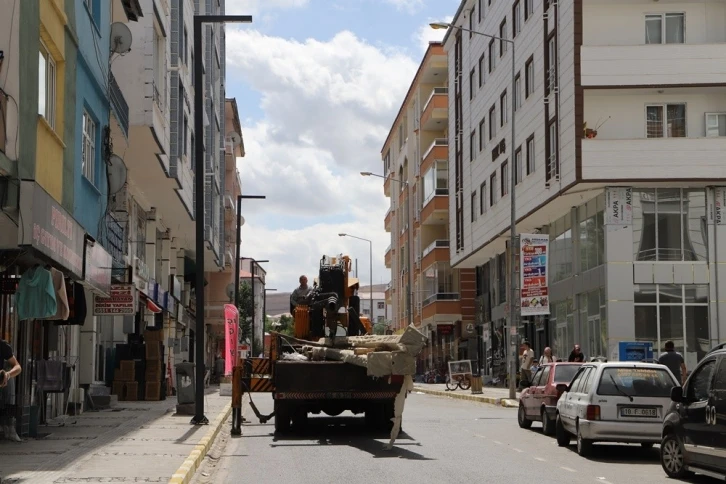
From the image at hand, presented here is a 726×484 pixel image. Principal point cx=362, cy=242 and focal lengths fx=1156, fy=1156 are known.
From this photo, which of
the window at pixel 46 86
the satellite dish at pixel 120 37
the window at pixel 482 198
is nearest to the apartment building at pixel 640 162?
the window at pixel 482 198

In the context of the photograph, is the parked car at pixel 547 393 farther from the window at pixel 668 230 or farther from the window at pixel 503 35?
the window at pixel 503 35

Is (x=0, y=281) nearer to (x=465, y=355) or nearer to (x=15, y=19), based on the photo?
(x=15, y=19)

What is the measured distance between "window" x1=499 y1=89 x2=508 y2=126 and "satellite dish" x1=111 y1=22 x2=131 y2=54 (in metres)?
25.3

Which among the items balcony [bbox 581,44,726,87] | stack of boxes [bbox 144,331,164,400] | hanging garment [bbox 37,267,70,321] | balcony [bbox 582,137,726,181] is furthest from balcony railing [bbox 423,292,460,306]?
hanging garment [bbox 37,267,70,321]

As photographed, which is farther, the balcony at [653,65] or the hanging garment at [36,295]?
the balcony at [653,65]

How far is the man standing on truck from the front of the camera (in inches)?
939

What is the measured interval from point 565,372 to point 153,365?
17.7 metres

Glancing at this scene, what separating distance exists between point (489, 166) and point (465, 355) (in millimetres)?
16824

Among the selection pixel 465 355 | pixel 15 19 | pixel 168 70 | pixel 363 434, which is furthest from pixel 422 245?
pixel 15 19

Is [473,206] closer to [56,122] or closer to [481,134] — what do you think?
[481,134]

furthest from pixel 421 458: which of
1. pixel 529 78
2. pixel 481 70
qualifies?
pixel 481 70

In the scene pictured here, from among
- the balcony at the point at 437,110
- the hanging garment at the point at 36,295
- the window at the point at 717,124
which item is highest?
the balcony at the point at 437,110

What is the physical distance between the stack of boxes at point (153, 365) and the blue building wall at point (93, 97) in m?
11.2

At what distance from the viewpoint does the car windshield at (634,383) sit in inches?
668
